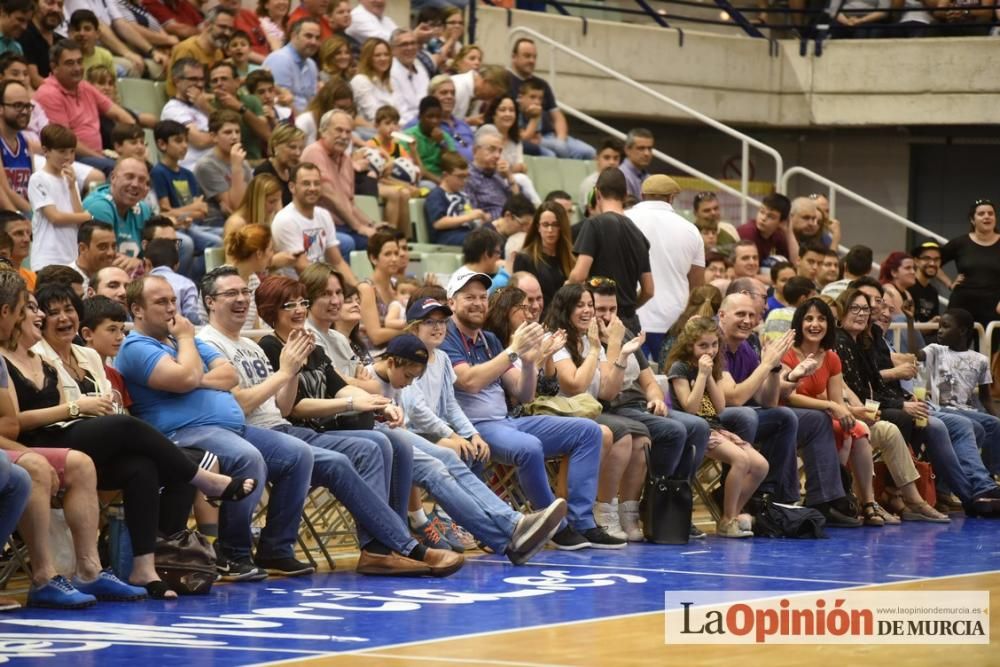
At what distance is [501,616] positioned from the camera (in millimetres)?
6949

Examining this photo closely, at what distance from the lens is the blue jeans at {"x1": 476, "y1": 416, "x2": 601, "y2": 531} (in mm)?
9117

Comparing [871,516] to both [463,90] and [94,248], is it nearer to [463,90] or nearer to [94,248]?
[94,248]

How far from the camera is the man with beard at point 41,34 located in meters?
12.2

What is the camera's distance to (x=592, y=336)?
962 cm

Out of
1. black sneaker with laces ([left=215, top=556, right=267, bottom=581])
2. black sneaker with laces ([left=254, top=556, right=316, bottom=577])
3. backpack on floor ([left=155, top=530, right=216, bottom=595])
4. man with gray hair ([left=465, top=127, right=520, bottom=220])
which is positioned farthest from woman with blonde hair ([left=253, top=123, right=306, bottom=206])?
backpack on floor ([left=155, top=530, right=216, bottom=595])

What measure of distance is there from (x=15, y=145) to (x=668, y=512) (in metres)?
4.45

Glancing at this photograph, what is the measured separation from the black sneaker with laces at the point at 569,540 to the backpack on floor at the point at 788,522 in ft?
4.54

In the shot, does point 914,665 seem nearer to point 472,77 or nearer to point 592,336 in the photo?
point 592,336

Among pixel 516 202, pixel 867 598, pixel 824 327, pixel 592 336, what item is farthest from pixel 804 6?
pixel 867 598

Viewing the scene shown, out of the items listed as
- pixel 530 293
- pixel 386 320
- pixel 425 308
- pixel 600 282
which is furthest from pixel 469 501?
pixel 386 320

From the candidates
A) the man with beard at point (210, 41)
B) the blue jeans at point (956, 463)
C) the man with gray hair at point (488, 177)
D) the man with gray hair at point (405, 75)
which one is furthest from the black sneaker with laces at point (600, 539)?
the man with gray hair at point (405, 75)

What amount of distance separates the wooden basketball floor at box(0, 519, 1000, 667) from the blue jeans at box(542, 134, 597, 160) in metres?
6.82

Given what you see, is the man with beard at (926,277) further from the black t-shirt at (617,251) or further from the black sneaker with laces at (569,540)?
the black sneaker with laces at (569,540)

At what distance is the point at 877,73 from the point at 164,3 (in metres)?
8.18
